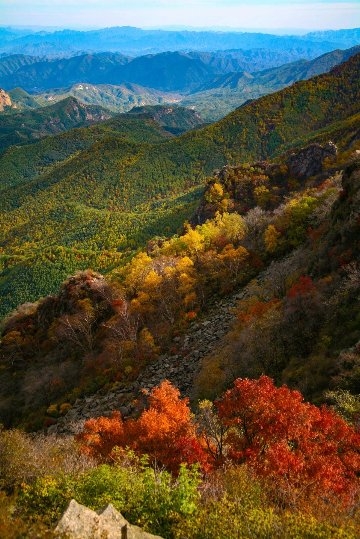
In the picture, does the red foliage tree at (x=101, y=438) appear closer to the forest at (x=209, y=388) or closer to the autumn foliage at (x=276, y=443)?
the forest at (x=209, y=388)

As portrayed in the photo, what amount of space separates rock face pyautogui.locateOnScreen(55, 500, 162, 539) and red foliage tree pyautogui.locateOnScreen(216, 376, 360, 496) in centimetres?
957

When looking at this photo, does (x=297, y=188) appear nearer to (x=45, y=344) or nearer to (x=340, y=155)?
(x=340, y=155)

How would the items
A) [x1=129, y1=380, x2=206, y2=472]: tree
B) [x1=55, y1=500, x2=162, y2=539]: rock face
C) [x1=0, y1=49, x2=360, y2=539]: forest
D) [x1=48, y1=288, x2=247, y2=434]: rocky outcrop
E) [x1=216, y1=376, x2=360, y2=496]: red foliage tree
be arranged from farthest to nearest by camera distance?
[x1=48, y1=288, x2=247, y2=434]: rocky outcrop < [x1=129, y1=380, x2=206, y2=472]: tree < [x1=216, y1=376, x2=360, y2=496]: red foliage tree < [x1=0, y1=49, x2=360, y2=539]: forest < [x1=55, y1=500, x2=162, y2=539]: rock face

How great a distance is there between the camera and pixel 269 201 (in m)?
121

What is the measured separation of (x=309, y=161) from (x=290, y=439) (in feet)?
395

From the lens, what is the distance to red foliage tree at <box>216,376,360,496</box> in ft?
83.0

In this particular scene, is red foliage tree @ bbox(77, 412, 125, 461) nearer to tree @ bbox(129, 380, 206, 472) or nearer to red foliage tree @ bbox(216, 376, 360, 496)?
tree @ bbox(129, 380, 206, 472)

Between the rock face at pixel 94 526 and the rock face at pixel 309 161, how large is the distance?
125087mm

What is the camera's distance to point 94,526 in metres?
17.6

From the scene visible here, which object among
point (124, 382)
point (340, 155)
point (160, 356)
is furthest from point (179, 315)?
point (340, 155)

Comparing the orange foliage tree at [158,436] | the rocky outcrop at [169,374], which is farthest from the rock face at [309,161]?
the orange foliage tree at [158,436]

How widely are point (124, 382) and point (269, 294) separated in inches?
951

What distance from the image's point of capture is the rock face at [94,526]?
17222mm

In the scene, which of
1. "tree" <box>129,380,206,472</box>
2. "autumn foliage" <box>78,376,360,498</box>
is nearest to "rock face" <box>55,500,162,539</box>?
"tree" <box>129,380,206,472</box>
